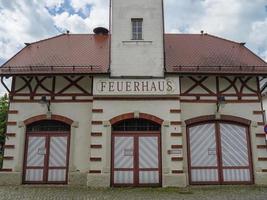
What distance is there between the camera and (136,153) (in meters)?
12.1

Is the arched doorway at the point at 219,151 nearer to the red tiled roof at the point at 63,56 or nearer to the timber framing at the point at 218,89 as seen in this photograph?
the timber framing at the point at 218,89

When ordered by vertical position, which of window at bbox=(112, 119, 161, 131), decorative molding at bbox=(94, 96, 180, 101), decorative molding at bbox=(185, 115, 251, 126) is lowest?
window at bbox=(112, 119, 161, 131)

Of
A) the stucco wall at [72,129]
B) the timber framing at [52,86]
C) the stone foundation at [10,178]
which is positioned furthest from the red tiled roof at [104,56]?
the stone foundation at [10,178]

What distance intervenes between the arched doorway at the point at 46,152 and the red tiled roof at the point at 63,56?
2285mm

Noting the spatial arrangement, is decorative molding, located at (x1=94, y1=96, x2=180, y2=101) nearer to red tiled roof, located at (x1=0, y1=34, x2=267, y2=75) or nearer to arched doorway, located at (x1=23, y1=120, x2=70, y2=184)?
red tiled roof, located at (x1=0, y1=34, x2=267, y2=75)

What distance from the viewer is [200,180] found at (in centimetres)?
1220

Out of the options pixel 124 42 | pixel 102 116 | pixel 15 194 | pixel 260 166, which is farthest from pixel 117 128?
pixel 260 166

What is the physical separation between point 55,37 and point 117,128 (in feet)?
22.2

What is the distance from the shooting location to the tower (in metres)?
12.6

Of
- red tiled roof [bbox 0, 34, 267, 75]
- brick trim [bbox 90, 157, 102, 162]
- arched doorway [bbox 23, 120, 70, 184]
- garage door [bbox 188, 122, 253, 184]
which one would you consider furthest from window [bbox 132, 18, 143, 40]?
brick trim [bbox 90, 157, 102, 162]

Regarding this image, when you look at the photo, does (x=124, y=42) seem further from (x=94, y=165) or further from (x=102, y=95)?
(x=94, y=165)

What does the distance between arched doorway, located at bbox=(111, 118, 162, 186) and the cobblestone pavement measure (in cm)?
70

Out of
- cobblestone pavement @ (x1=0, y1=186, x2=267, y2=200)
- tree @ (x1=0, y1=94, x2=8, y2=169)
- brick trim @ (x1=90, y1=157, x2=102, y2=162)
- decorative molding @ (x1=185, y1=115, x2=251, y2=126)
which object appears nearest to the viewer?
cobblestone pavement @ (x1=0, y1=186, x2=267, y2=200)

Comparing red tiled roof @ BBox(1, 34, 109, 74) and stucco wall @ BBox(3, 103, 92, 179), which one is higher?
red tiled roof @ BBox(1, 34, 109, 74)
